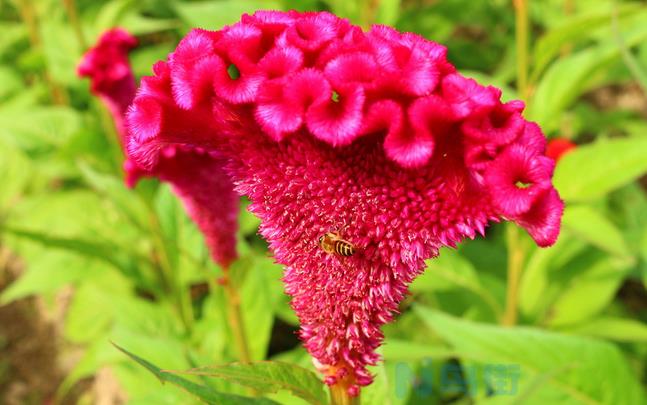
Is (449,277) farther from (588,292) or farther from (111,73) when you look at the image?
(111,73)

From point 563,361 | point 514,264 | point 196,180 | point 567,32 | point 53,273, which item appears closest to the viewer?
point 196,180

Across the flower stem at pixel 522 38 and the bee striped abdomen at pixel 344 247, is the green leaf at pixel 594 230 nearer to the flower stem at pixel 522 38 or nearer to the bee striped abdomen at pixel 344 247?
the flower stem at pixel 522 38

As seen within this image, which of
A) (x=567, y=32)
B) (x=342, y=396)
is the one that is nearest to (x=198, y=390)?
(x=342, y=396)

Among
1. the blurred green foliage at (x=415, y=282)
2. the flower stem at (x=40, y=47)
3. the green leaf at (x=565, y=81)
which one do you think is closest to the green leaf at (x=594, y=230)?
the blurred green foliage at (x=415, y=282)

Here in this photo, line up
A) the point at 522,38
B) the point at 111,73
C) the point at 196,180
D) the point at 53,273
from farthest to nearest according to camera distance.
Answer: 1. the point at 53,273
2. the point at 522,38
3. the point at 111,73
4. the point at 196,180

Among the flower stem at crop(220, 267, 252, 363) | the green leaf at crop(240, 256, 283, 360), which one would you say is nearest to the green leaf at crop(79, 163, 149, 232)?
the green leaf at crop(240, 256, 283, 360)

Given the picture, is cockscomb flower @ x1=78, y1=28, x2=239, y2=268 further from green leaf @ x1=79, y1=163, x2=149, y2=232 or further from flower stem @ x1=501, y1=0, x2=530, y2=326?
flower stem @ x1=501, y1=0, x2=530, y2=326

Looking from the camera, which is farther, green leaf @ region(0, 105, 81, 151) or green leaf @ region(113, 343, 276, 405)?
green leaf @ region(0, 105, 81, 151)
